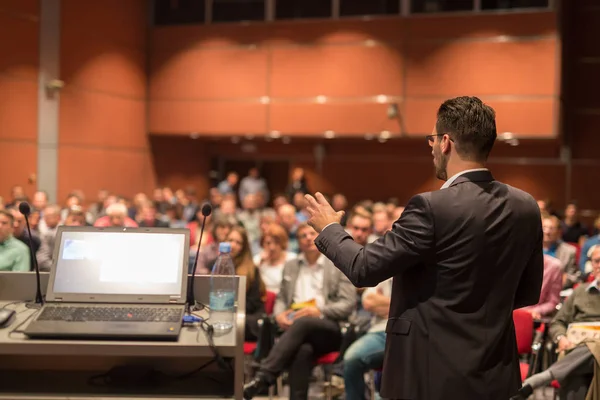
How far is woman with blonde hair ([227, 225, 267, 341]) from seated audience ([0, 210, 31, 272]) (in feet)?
4.73

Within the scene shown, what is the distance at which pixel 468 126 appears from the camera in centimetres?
211

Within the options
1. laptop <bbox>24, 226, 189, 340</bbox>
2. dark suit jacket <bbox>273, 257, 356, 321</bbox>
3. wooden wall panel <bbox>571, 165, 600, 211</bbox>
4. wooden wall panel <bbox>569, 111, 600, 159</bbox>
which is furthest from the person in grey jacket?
wooden wall panel <bbox>569, 111, 600, 159</bbox>

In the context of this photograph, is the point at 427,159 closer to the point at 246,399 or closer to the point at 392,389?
the point at 246,399

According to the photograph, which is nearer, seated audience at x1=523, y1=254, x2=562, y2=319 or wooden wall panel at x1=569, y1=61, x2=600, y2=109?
seated audience at x1=523, y1=254, x2=562, y2=319

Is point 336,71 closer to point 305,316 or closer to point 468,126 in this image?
point 305,316

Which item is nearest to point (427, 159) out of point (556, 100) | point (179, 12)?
point (556, 100)

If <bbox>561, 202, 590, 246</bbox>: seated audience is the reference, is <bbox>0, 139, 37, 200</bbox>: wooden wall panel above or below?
above

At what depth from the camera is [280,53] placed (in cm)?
1302

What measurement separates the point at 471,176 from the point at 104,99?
11535mm

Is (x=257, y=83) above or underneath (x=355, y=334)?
above

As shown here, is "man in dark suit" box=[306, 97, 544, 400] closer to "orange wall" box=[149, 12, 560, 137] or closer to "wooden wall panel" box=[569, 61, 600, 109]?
"orange wall" box=[149, 12, 560, 137]

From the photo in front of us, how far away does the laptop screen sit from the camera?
273cm

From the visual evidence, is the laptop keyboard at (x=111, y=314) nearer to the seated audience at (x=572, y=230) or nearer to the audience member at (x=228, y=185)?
the seated audience at (x=572, y=230)

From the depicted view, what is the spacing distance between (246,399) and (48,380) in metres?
1.27
